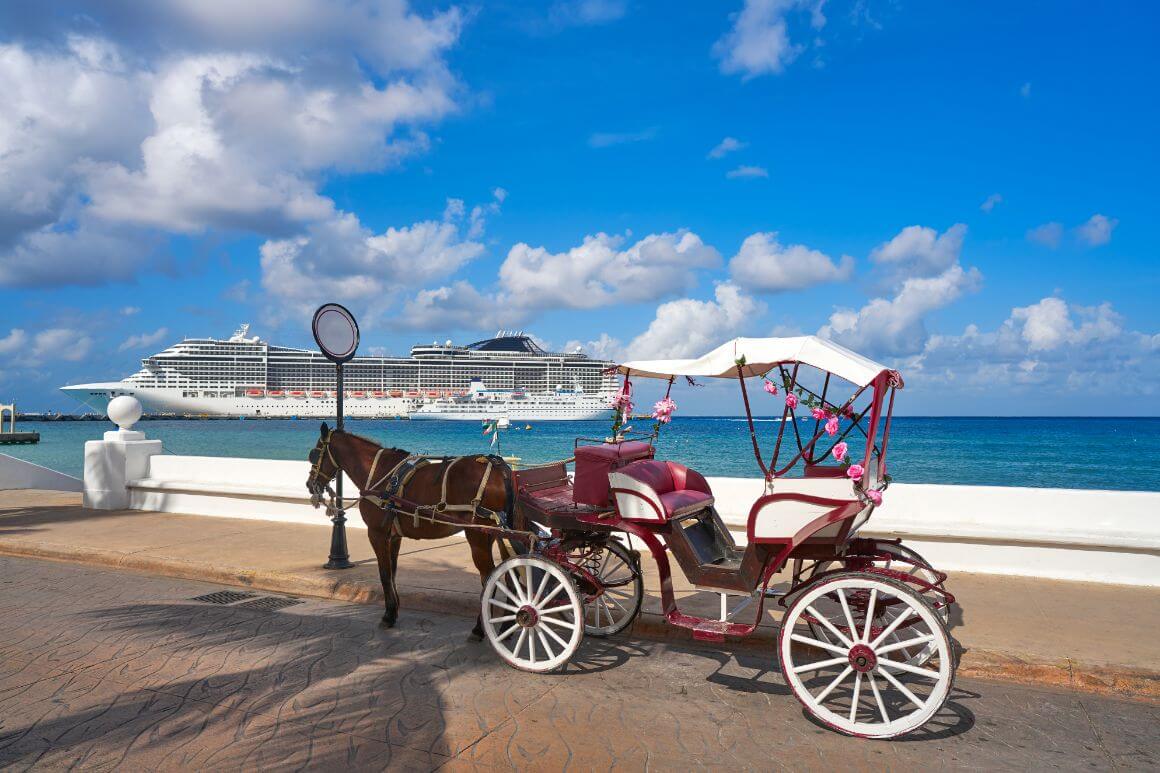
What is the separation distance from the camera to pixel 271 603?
6.96 meters

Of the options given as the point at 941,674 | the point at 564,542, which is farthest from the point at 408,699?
the point at 941,674

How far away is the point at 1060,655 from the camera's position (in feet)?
16.4

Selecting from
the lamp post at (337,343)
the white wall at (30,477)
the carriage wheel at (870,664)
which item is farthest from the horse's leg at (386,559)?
the white wall at (30,477)

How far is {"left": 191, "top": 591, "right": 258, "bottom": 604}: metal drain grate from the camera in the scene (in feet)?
22.9

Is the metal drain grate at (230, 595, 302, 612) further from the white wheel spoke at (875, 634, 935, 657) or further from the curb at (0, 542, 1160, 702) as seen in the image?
the white wheel spoke at (875, 634, 935, 657)

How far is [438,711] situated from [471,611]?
227 centimetres

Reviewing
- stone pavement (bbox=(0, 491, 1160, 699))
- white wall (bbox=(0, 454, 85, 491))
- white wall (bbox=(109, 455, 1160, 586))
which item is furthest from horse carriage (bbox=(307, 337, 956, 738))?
white wall (bbox=(0, 454, 85, 491))

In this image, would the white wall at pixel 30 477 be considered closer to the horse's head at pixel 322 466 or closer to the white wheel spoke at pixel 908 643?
the horse's head at pixel 322 466

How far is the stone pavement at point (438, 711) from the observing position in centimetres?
369

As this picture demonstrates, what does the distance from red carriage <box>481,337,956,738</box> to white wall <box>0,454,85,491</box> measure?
13.8 m

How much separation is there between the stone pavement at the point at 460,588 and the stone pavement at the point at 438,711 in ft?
0.75

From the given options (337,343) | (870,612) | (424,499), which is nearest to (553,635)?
(424,499)

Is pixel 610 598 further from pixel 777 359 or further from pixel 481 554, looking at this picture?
pixel 777 359

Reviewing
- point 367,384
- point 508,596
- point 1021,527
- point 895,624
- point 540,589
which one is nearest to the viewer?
point 895,624
